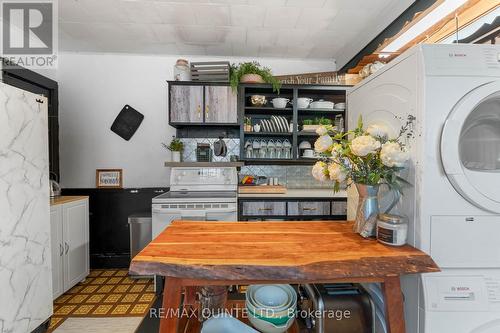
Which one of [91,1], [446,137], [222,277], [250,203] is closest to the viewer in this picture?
[222,277]

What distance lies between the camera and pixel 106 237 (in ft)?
10.5

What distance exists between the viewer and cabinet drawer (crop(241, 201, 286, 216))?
275cm

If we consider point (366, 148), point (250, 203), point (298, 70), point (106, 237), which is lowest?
point (106, 237)

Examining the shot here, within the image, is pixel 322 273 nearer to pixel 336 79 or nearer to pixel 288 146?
pixel 288 146

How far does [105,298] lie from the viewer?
2.41 metres

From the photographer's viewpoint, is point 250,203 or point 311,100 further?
point 311,100

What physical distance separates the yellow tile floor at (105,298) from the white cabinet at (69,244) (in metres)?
0.12

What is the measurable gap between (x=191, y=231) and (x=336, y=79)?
284 cm

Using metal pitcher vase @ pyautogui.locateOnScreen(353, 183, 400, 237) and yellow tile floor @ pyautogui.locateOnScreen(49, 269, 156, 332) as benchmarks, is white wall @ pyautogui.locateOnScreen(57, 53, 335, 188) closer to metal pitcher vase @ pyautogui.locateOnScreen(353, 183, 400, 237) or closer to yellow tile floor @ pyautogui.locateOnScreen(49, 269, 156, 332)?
yellow tile floor @ pyautogui.locateOnScreen(49, 269, 156, 332)

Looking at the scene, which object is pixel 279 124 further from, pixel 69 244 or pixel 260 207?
pixel 69 244

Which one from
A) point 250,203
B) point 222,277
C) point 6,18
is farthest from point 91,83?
point 222,277

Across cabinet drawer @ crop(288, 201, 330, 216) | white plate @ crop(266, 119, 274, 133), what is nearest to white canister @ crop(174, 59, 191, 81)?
white plate @ crop(266, 119, 274, 133)

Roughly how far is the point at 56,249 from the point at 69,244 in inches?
7.0

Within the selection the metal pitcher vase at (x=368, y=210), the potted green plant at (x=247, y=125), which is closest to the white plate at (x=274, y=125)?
the potted green plant at (x=247, y=125)
